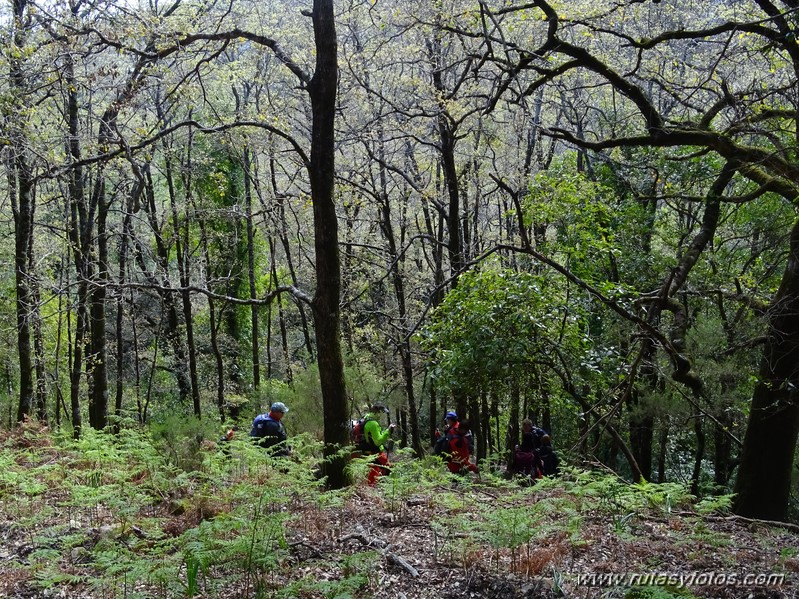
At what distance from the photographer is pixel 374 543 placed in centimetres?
542

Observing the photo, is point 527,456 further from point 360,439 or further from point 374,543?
point 374,543

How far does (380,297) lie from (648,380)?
11.3 metres

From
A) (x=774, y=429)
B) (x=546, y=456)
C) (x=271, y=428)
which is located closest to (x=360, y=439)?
(x=271, y=428)

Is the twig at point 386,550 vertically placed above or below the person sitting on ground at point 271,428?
below

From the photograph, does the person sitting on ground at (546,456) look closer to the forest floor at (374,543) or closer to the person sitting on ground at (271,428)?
the forest floor at (374,543)

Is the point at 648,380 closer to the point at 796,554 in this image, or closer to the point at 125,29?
the point at 796,554

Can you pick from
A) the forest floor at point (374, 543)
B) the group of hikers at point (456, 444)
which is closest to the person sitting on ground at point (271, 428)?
the group of hikers at point (456, 444)

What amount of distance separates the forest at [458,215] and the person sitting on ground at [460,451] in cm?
61

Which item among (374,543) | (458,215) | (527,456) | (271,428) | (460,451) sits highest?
(458,215)

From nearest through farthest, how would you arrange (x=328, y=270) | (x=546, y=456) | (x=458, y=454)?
(x=328, y=270)
(x=458, y=454)
(x=546, y=456)

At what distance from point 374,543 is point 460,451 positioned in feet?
18.5

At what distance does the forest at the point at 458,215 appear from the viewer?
706 cm

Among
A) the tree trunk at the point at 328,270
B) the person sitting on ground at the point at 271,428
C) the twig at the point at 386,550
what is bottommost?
the twig at the point at 386,550

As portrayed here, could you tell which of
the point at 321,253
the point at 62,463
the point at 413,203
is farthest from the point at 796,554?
the point at 413,203
